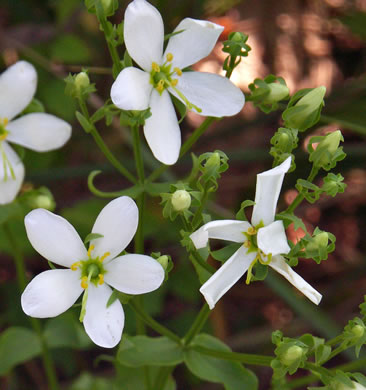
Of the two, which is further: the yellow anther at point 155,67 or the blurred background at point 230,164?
the blurred background at point 230,164

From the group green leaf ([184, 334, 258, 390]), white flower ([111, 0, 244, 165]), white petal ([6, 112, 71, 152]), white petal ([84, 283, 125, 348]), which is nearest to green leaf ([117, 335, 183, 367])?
green leaf ([184, 334, 258, 390])

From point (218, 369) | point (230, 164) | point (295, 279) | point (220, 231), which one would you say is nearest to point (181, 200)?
point (220, 231)

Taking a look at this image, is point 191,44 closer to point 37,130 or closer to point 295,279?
point 37,130

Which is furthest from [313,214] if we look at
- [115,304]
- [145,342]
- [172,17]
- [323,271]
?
[115,304]

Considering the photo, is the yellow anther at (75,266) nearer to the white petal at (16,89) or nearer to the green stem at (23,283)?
the green stem at (23,283)

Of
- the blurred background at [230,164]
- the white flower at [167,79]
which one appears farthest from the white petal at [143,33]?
the blurred background at [230,164]

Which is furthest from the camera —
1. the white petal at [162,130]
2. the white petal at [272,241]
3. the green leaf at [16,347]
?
the green leaf at [16,347]
